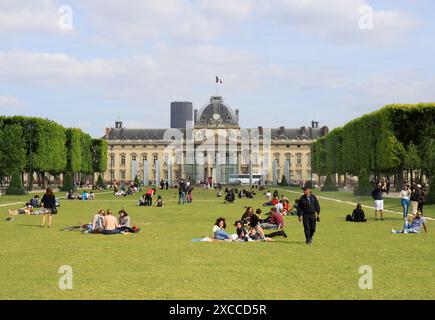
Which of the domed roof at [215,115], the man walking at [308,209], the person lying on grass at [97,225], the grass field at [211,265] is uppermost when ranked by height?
the domed roof at [215,115]

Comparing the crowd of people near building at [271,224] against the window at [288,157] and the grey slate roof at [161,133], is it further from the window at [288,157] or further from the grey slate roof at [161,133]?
the grey slate roof at [161,133]

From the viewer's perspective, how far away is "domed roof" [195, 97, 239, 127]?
118 m

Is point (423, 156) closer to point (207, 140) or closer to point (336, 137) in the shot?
point (336, 137)

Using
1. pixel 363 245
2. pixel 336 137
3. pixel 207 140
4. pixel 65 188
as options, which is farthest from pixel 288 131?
pixel 363 245

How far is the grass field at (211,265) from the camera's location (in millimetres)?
8328

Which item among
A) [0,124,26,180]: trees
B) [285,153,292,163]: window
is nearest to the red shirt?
[0,124,26,180]: trees

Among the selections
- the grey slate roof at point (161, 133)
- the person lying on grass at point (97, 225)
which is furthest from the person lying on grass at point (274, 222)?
the grey slate roof at point (161, 133)

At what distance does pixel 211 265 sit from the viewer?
1080cm

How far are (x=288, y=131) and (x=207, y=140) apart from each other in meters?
19.1

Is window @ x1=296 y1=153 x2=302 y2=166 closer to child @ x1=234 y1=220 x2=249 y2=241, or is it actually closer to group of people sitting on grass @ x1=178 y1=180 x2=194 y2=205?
group of people sitting on grass @ x1=178 y1=180 x2=194 y2=205

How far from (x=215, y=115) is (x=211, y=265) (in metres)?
108

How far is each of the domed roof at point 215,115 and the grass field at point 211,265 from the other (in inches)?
3953

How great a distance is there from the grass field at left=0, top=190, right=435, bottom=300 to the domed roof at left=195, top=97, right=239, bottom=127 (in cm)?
10041
